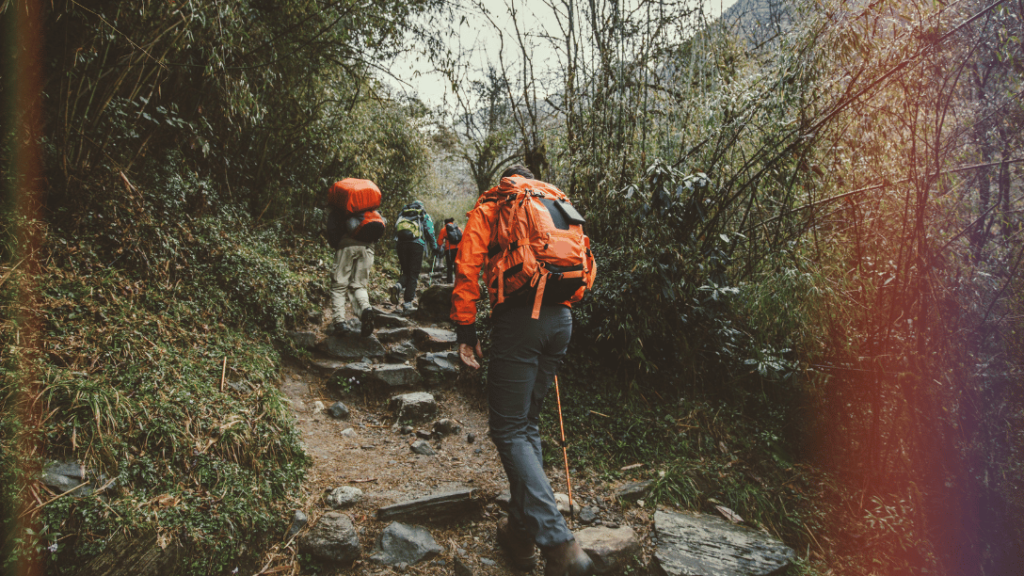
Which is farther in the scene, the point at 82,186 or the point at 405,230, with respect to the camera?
the point at 405,230

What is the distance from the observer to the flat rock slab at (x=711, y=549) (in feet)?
8.33

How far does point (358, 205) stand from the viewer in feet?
16.4

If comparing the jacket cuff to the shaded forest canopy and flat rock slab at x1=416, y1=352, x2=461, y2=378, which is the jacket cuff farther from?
flat rock slab at x1=416, y1=352, x2=461, y2=378

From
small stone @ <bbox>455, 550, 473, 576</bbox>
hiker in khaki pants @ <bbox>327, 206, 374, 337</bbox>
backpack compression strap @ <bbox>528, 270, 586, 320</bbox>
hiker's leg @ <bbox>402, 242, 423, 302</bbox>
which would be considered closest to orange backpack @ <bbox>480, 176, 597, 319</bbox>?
backpack compression strap @ <bbox>528, 270, 586, 320</bbox>

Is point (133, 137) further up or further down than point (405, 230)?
further up

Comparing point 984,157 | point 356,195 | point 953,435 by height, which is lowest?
point 953,435

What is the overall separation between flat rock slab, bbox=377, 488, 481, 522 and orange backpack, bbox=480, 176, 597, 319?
1.40 m

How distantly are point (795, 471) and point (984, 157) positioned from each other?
2.86m

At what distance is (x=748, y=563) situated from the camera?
2.62 m

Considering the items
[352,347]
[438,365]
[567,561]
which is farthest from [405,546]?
[352,347]

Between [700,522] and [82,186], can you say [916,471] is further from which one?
[82,186]

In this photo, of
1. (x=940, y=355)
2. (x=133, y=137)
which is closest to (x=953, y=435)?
(x=940, y=355)

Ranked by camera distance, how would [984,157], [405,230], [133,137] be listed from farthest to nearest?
[405,230] → [133,137] → [984,157]

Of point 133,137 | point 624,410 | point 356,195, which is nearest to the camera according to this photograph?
point 624,410
